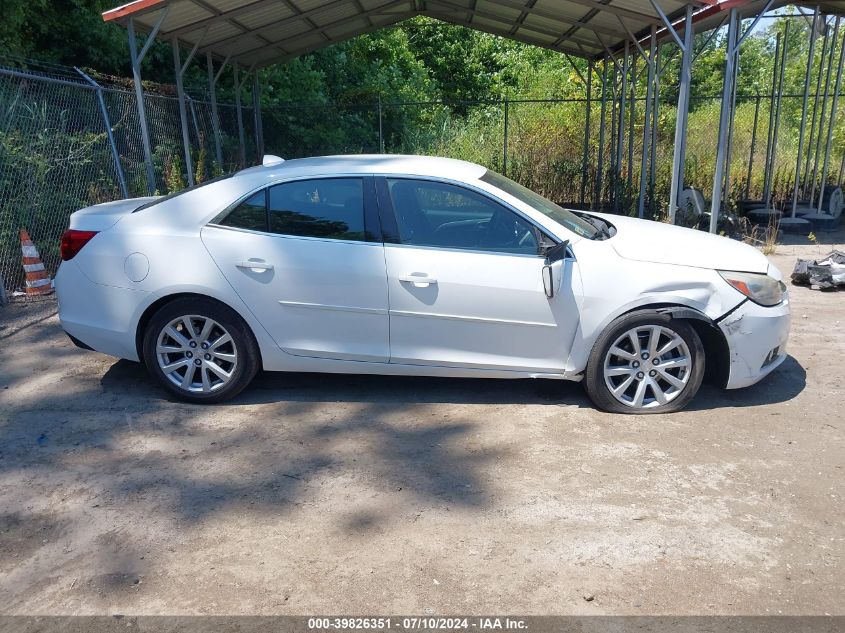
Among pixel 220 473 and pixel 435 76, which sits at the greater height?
pixel 435 76

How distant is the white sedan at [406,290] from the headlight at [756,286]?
1 cm

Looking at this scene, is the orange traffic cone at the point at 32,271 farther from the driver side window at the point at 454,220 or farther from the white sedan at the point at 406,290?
the driver side window at the point at 454,220

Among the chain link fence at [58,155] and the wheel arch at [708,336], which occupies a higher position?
the chain link fence at [58,155]

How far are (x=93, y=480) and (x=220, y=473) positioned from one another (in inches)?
27.7

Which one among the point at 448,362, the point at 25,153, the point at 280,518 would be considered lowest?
the point at 280,518

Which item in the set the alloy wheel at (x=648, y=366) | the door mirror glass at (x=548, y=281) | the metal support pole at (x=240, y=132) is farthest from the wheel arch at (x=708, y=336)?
the metal support pole at (x=240, y=132)

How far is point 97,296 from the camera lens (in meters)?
4.83

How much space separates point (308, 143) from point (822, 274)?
12.4 m

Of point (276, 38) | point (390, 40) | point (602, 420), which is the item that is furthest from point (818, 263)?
point (390, 40)

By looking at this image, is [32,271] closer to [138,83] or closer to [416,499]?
[138,83]

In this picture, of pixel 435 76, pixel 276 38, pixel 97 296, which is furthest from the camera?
pixel 435 76

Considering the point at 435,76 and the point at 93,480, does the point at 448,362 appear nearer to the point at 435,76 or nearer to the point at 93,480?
the point at 93,480

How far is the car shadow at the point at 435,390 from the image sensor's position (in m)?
4.92

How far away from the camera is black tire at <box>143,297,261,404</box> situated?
4.72 meters
